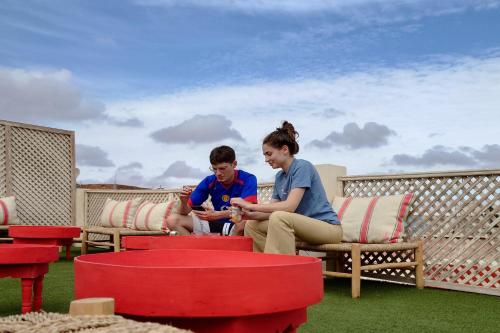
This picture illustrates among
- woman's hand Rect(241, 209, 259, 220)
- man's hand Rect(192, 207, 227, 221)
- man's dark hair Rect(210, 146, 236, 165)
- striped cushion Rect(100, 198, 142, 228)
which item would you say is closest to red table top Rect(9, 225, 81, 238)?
striped cushion Rect(100, 198, 142, 228)

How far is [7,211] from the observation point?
7207 millimetres

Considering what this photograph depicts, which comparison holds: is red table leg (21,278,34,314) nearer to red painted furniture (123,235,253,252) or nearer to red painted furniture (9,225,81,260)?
red painted furniture (123,235,253,252)

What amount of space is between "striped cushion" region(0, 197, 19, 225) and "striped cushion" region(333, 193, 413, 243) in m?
4.90

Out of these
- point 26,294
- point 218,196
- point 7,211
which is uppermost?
point 218,196

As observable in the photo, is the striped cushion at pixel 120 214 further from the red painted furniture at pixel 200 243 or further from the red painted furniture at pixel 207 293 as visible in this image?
the red painted furniture at pixel 207 293

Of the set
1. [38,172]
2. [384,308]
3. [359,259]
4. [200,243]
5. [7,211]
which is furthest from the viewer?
[38,172]

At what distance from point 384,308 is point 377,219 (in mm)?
1049

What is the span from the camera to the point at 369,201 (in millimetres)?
4320

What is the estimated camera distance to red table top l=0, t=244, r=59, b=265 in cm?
251

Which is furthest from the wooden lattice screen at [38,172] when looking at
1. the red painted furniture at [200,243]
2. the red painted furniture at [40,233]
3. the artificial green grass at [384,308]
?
the red painted furniture at [200,243]

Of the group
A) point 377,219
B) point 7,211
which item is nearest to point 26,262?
point 377,219

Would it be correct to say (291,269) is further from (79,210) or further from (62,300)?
(79,210)

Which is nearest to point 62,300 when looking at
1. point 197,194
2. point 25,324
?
point 197,194

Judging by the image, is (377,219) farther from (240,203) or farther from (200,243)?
(200,243)
